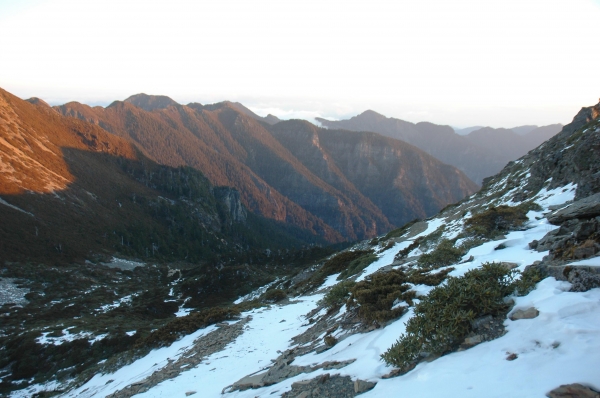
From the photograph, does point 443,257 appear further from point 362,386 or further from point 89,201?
point 89,201

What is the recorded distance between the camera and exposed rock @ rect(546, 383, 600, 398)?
14.8ft

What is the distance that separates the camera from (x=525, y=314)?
6.75 m

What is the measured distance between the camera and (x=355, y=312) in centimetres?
1223

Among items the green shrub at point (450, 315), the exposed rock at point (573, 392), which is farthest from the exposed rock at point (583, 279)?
the exposed rock at point (573, 392)

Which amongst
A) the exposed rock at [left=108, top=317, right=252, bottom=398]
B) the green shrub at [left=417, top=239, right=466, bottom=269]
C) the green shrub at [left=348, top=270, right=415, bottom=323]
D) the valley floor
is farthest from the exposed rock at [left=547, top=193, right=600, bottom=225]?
the exposed rock at [left=108, top=317, right=252, bottom=398]

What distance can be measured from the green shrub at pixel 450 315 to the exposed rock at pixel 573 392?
2.37 meters

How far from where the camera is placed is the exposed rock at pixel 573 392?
4.52 m

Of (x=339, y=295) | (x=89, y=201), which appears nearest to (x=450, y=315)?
(x=339, y=295)

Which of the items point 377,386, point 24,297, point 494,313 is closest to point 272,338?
point 377,386

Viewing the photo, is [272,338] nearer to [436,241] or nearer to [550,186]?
[436,241]

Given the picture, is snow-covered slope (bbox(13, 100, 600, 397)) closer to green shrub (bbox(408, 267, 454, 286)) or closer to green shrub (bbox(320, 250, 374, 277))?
green shrub (bbox(408, 267, 454, 286))

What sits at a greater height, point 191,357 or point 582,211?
point 582,211

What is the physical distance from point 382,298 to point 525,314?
16.3 feet

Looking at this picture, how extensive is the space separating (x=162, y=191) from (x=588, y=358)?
193 m
